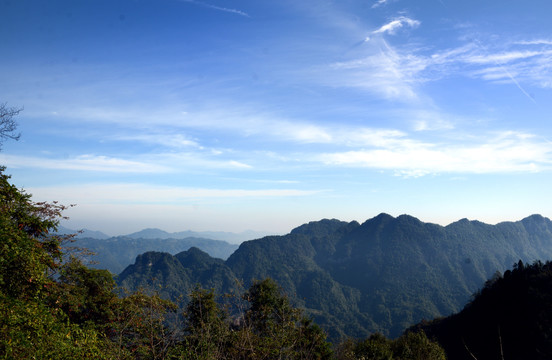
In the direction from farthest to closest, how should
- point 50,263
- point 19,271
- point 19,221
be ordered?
point 19,221 < point 50,263 < point 19,271

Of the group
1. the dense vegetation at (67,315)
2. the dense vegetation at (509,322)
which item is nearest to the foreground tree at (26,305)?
the dense vegetation at (67,315)

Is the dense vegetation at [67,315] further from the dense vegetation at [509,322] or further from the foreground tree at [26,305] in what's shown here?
the dense vegetation at [509,322]

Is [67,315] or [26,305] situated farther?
[67,315]

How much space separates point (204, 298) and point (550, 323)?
4840 centimetres

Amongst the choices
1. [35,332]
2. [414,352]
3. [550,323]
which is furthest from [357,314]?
[35,332]

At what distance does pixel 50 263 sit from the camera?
35.2 feet

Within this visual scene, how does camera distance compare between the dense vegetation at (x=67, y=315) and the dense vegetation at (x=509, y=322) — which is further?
the dense vegetation at (x=509, y=322)

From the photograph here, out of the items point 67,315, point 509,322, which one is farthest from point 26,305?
point 509,322

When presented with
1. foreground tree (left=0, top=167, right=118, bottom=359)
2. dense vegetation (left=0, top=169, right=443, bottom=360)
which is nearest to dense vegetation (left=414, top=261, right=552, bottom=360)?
dense vegetation (left=0, top=169, right=443, bottom=360)

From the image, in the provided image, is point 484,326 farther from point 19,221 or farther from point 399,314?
point 399,314

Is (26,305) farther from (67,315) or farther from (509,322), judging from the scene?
(509,322)

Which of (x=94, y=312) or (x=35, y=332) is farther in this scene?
(x=94, y=312)

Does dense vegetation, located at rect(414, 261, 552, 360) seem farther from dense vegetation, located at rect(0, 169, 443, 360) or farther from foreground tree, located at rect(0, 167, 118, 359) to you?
foreground tree, located at rect(0, 167, 118, 359)

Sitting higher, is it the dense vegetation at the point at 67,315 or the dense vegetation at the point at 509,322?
the dense vegetation at the point at 67,315
